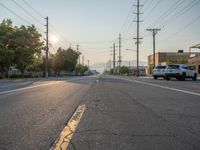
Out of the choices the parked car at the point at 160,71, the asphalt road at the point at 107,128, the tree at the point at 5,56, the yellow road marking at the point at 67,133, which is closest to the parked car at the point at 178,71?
the parked car at the point at 160,71

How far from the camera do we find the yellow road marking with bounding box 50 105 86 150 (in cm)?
547

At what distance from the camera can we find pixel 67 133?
6453 mm

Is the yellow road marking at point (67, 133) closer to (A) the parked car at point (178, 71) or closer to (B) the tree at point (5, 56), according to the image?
(A) the parked car at point (178, 71)

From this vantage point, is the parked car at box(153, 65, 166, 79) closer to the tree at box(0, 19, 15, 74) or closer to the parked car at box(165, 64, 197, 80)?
the parked car at box(165, 64, 197, 80)

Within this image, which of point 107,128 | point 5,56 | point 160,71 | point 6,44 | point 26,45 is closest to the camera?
point 107,128

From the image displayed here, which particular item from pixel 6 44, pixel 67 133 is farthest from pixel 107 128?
pixel 6 44

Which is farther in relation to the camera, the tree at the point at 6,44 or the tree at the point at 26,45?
the tree at the point at 26,45

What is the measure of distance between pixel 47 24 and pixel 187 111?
58.6 m

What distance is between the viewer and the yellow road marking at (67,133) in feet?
17.9

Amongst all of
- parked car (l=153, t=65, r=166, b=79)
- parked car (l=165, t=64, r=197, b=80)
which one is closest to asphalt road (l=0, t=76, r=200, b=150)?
parked car (l=165, t=64, r=197, b=80)

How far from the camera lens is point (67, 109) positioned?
32.9 ft

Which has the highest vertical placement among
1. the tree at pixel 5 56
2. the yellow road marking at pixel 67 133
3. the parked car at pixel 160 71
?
the tree at pixel 5 56

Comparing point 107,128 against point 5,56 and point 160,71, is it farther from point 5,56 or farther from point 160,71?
point 5,56

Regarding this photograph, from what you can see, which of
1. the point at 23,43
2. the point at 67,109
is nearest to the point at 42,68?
the point at 23,43
